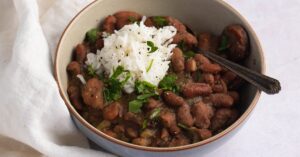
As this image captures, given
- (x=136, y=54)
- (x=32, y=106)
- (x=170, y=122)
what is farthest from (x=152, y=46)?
(x=32, y=106)

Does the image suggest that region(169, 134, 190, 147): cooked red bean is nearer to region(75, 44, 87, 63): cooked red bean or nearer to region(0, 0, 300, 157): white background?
region(0, 0, 300, 157): white background

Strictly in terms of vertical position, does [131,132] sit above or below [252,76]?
below

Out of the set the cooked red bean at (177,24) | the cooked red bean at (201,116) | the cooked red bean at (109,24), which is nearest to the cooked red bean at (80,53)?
the cooked red bean at (109,24)

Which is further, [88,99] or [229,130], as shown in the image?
[88,99]

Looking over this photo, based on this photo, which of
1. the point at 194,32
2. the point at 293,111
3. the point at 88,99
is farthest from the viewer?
the point at 194,32

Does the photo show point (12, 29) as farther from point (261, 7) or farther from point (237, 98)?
point (261, 7)

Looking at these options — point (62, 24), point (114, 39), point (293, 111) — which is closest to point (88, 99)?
point (114, 39)

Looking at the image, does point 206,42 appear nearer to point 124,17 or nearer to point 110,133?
point 124,17
